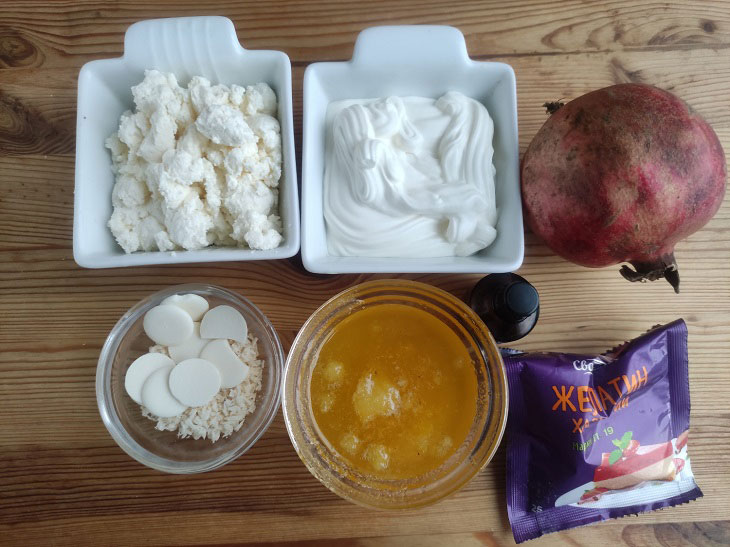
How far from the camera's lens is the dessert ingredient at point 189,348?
2.72 feet

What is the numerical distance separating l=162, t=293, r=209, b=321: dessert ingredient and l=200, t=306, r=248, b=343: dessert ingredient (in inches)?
0.7

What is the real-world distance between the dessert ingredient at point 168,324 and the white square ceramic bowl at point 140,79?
93 mm

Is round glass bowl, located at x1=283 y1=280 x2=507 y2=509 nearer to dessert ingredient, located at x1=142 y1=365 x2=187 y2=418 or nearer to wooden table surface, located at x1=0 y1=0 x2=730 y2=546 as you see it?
wooden table surface, located at x1=0 y1=0 x2=730 y2=546

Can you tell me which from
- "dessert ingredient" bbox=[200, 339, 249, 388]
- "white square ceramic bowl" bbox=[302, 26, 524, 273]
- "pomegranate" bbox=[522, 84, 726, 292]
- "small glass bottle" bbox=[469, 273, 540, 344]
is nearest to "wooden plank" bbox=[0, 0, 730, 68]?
"white square ceramic bowl" bbox=[302, 26, 524, 273]

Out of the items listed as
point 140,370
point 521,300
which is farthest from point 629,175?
point 140,370

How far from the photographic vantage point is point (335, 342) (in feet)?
2.71

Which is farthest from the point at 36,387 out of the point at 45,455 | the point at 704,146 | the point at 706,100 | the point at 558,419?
the point at 706,100

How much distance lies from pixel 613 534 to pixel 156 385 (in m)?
0.82

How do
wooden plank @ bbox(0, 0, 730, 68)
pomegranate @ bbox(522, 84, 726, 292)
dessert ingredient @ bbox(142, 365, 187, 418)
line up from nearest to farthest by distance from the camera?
pomegranate @ bbox(522, 84, 726, 292) → dessert ingredient @ bbox(142, 365, 187, 418) → wooden plank @ bbox(0, 0, 730, 68)

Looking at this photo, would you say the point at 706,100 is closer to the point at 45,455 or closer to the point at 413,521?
the point at 413,521

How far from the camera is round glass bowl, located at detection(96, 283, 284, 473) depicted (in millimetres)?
827

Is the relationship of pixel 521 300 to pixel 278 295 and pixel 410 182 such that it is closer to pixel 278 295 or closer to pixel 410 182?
pixel 410 182

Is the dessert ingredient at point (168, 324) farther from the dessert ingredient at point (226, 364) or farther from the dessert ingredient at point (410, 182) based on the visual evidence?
the dessert ingredient at point (410, 182)

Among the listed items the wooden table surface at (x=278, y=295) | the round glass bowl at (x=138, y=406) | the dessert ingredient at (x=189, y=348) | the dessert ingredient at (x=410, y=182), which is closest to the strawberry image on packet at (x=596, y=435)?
the wooden table surface at (x=278, y=295)
